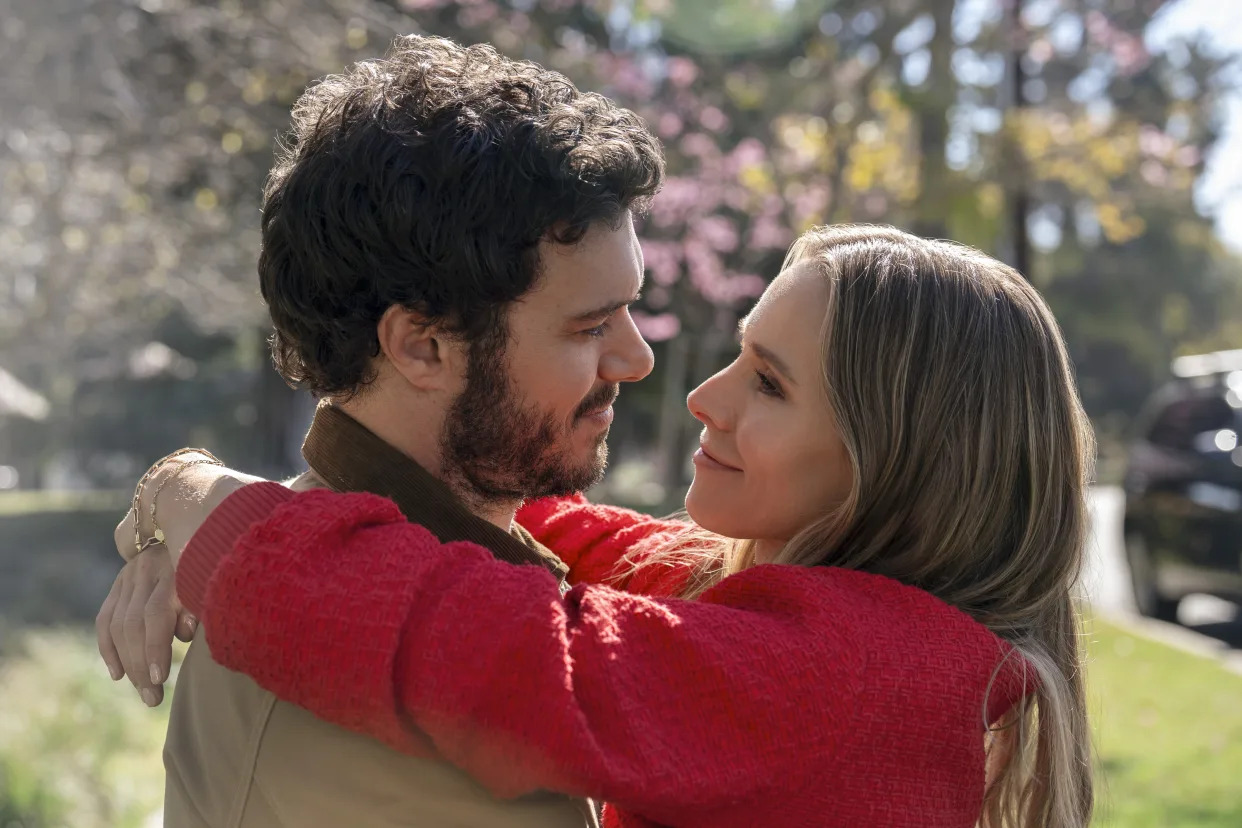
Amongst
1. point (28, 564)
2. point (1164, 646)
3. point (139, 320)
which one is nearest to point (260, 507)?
point (1164, 646)

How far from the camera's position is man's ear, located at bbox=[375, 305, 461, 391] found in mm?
2092

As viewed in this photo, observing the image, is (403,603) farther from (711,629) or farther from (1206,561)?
(1206,561)

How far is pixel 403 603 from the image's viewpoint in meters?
1.61

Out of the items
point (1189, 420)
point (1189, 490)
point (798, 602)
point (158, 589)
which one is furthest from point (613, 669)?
point (1189, 420)

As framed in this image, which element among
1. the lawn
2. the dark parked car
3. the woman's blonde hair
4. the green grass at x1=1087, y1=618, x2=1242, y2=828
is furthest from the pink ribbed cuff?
the dark parked car

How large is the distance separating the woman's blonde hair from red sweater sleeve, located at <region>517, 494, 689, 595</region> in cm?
51

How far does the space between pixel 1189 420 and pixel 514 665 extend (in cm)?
904

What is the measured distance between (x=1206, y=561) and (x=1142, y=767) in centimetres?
353

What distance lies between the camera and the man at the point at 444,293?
79.3 inches

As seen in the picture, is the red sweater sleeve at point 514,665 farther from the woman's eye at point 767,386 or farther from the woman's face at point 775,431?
the woman's eye at point 767,386

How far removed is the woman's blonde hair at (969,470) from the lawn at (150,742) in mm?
2260

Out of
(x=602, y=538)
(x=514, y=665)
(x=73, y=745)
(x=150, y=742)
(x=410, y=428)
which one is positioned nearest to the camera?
(x=514, y=665)

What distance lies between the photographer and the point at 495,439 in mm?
2135

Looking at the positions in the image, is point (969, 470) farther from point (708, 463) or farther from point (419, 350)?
point (419, 350)
